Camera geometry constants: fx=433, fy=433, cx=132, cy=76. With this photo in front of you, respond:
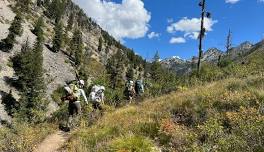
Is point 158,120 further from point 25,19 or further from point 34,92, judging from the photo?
point 25,19

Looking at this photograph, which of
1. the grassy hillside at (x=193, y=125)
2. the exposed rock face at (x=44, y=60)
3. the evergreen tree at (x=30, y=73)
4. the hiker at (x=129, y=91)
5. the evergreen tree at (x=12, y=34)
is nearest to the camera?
the grassy hillside at (x=193, y=125)

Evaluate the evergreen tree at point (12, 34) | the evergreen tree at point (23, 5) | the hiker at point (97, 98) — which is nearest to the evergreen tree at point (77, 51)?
the evergreen tree at point (23, 5)

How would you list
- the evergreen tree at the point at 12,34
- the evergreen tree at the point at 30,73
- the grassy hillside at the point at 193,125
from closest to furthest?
the grassy hillside at the point at 193,125 → the evergreen tree at the point at 30,73 → the evergreen tree at the point at 12,34

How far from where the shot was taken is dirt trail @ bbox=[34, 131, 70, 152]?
11846 mm

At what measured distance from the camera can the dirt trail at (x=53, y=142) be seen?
466 inches

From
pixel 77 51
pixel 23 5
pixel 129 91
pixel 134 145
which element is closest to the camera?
pixel 134 145

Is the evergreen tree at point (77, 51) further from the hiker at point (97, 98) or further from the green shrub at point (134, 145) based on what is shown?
the green shrub at point (134, 145)

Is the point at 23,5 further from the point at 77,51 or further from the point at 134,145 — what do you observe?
the point at 134,145

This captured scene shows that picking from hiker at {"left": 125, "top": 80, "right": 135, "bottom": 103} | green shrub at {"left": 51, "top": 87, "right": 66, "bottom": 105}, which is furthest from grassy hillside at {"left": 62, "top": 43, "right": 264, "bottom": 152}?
green shrub at {"left": 51, "top": 87, "right": 66, "bottom": 105}

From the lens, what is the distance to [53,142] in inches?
505

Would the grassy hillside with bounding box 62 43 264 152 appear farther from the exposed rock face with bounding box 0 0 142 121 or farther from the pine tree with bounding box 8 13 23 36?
the pine tree with bounding box 8 13 23 36

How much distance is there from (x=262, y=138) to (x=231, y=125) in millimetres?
1853

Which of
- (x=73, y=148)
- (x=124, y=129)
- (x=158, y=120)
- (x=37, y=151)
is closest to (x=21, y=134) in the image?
(x=37, y=151)

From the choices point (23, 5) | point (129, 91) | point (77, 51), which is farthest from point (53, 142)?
point (23, 5)
